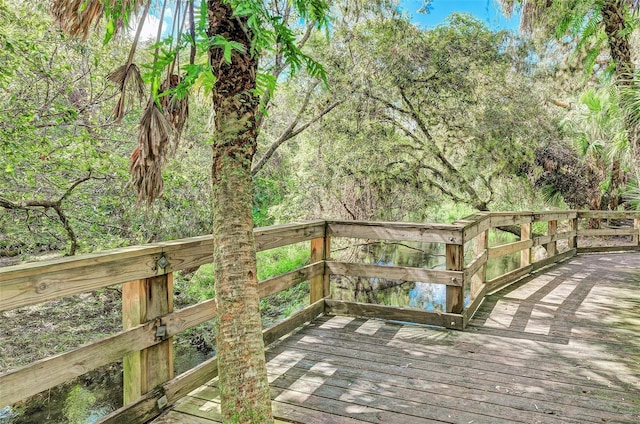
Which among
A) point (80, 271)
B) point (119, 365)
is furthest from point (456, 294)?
point (119, 365)

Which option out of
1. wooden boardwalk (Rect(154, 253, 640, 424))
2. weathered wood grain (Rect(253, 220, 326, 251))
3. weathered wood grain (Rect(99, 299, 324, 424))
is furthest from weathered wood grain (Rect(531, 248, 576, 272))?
weathered wood grain (Rect(99, 299, 324, 424))

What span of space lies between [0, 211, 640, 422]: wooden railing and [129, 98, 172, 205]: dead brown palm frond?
55cm

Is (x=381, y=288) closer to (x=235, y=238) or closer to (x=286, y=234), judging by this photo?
(x=286, y=234)

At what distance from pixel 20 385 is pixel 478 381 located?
2.66 metres

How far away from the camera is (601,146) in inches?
436

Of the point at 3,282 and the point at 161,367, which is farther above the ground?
the point at 3,282

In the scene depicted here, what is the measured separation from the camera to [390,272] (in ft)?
14.1

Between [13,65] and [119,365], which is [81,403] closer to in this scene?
[119,365]

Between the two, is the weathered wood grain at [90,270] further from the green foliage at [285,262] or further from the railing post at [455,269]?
the green foliage at [285,262]

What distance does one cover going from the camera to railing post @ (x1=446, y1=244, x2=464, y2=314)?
13.3 ft

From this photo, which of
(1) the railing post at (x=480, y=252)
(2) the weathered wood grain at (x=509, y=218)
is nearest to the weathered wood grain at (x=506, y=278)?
(1) the railing post at (x=480, y=252)

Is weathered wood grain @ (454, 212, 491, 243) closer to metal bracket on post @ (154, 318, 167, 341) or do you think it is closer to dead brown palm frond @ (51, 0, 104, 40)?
metal bracket on post @ (154, 318, 167, 341)

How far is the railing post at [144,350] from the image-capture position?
95.3 inches

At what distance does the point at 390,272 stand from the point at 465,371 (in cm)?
136
